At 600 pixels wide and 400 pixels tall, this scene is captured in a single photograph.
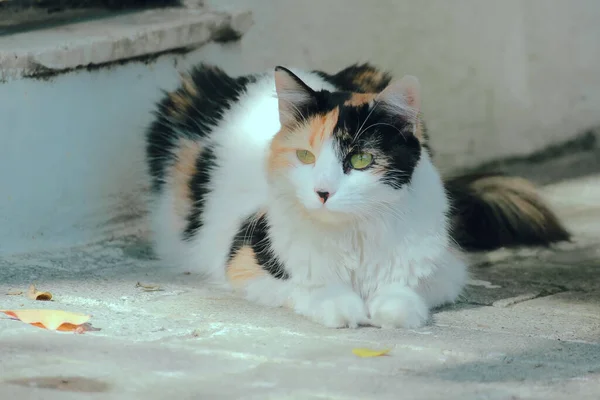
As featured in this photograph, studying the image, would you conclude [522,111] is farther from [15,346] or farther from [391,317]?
[15,346]

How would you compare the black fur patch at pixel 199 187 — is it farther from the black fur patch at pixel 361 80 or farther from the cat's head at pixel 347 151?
the cat's head at pixel 347 151

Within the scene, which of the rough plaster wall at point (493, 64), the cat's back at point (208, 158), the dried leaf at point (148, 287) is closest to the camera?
the dried leaf at point (148, 287)

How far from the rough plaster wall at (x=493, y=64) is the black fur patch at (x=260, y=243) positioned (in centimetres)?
197

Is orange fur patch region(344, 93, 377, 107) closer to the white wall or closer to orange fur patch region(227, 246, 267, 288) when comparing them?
orange fur patch region(227, 246, 267, 288)

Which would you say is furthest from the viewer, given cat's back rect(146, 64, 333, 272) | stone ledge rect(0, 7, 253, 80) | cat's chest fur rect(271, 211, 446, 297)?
stone ledge rect(0, 7, 253, 80)

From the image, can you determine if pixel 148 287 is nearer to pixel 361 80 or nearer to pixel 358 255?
pixel 358 255

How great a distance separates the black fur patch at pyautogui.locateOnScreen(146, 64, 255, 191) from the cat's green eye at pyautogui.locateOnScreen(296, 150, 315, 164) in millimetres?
1020

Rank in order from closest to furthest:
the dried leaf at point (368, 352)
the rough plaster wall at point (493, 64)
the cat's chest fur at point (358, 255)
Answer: the dried leaf at point (368, 352), the cat's chest fur at point (358, 255), the rough plaster wall at point (493, 64)

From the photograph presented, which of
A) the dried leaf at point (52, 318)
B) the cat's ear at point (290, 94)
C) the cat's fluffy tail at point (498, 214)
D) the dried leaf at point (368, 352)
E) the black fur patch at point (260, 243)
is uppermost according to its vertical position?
the cat's ear at point (290, 94)

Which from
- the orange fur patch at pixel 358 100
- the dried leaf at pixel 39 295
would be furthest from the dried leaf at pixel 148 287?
the orange fur patch at pixel 358 100

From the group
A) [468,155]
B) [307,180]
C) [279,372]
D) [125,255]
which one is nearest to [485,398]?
[279,372]

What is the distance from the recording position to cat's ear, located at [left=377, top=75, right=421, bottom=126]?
9.32ft

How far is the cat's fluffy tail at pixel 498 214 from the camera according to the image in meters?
3.81

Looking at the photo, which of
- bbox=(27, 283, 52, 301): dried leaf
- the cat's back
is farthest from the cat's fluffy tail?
bbox=(27, 283, 52, 301): dried leaf
